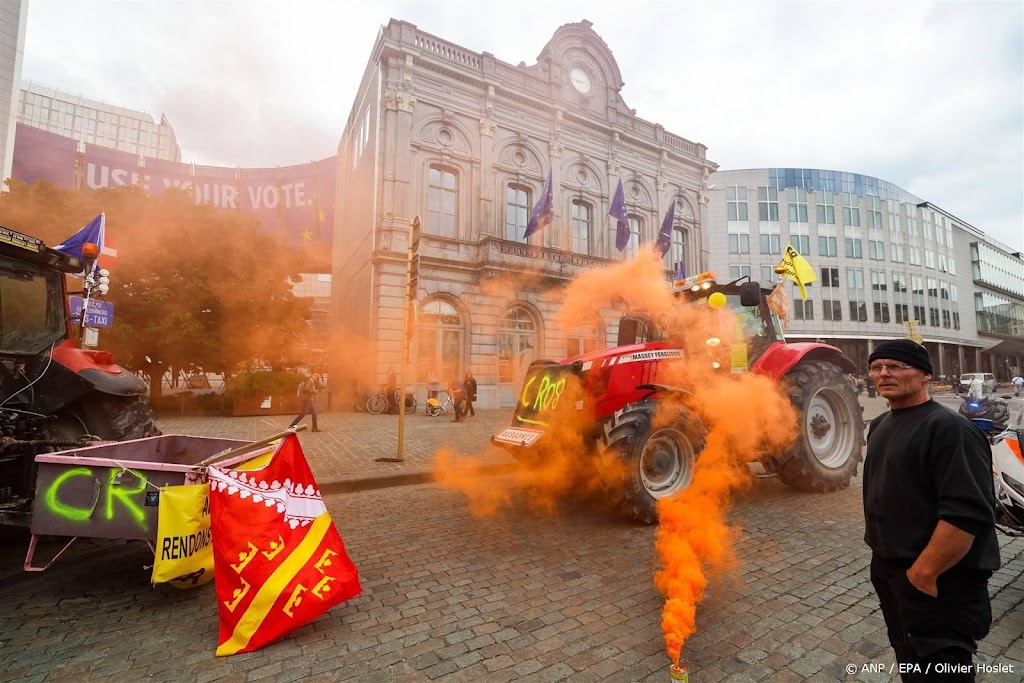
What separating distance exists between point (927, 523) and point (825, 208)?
2119 inches

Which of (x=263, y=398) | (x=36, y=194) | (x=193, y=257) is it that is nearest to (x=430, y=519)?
(x=263, y=398)

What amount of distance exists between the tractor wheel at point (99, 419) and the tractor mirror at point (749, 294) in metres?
7.49

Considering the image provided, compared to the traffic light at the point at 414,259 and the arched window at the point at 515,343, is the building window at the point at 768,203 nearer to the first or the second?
the arched window at the point at 515,343

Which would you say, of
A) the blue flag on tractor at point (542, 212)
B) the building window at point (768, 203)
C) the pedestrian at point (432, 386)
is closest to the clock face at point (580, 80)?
the blue flag on tractor at point (542, 212)

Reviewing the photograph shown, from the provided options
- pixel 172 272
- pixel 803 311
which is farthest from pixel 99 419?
pixel 803 311

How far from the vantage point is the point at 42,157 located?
23.5 meters

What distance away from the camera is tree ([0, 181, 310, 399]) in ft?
46.7

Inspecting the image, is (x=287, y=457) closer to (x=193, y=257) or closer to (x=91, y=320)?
(x=91, y=320)

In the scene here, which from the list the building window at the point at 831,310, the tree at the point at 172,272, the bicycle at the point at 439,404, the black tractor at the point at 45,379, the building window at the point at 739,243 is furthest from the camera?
the building window at the point at 739,243

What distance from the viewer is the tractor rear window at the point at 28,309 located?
4.44 meters

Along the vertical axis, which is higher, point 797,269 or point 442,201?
point 442,201

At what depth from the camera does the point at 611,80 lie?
79.9 feet

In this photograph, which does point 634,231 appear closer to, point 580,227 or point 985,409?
point 580,227

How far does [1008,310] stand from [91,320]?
91724 millimetres
